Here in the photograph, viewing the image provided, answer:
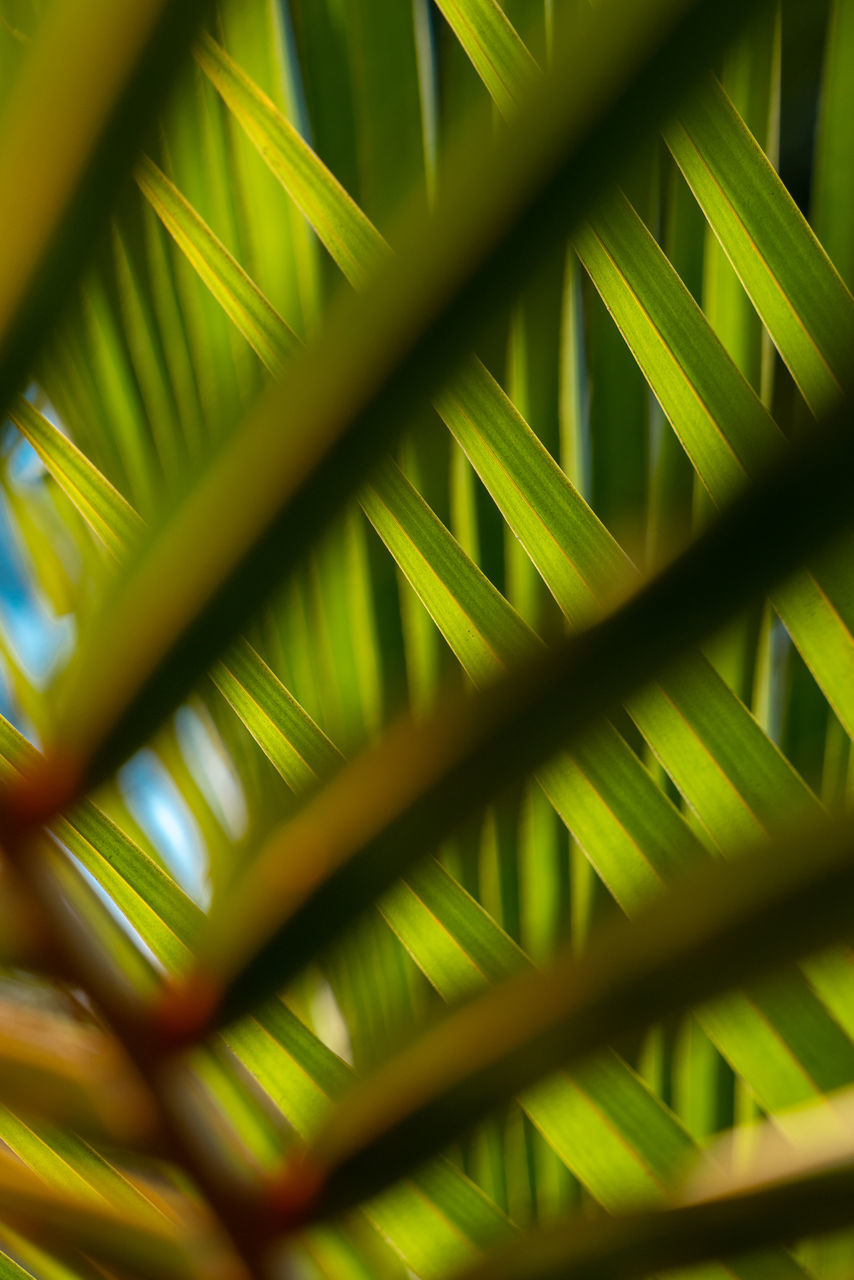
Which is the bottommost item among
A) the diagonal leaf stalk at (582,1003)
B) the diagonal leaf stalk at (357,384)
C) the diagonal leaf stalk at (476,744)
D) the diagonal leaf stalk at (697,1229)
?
the diagonal leaf stalk at (697,1229)

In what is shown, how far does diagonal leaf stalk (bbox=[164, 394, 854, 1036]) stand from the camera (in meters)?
0.29

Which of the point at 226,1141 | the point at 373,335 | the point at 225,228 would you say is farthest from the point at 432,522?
the point at 226,1141

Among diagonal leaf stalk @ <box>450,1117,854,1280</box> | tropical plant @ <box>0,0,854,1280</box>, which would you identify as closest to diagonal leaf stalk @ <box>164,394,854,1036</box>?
tropical plant @ <box>0,0,854,1280</box>

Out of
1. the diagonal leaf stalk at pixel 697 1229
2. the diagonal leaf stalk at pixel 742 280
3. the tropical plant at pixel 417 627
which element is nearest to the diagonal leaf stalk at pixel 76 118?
the tropical plant at pixel 417 627

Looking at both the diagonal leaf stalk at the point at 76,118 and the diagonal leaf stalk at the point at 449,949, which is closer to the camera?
the diagonal leaf stalk at the point at 76,118

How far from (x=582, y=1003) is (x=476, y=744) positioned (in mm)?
114

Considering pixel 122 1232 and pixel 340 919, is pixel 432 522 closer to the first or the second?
pixel 340 919

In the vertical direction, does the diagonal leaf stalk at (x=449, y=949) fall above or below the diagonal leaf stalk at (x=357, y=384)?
below

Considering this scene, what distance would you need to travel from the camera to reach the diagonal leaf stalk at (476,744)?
0.29m

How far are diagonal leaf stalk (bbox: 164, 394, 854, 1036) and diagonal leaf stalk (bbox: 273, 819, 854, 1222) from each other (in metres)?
0.07

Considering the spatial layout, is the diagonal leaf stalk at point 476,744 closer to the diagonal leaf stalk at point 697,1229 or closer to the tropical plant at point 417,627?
the tropical plant at point 417,627

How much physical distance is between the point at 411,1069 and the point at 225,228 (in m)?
0.40

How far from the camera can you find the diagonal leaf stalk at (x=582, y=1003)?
1.01 ft

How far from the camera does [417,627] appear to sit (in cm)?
51
